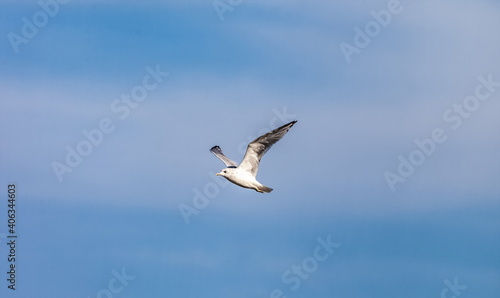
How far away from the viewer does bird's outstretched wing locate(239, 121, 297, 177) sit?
115 feet

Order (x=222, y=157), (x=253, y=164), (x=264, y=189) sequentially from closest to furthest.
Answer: (x=264, y=189) < (x=253, y=164) < (x=222, y=157)

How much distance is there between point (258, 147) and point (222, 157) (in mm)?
3237

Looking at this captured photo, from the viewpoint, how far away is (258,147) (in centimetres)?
3581

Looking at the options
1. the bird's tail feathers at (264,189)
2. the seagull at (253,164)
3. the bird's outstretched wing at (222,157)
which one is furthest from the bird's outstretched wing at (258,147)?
the bird's outstretched wing at (222,157)

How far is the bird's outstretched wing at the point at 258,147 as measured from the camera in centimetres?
3503

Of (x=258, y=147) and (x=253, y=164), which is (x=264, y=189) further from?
(x=258, y=147)

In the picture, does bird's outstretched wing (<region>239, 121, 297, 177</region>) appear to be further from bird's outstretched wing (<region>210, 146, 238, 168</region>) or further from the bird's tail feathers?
bird's outstretched wing (<region>210, 146, 238, 168</region>)

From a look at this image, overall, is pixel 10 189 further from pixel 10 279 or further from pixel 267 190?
pixel 267 190

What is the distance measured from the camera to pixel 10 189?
36.7 metres

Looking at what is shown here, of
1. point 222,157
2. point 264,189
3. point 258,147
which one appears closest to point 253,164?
point 258,147

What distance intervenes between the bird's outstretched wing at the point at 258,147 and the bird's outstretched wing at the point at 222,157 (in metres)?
1.28

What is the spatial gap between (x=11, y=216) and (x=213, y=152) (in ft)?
27.5

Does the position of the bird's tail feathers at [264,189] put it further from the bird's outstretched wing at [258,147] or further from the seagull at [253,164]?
the bird's outstretched wing at [258,147]

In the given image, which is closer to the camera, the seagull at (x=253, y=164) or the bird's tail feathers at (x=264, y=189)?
the seagull at (x=253, y=164)
